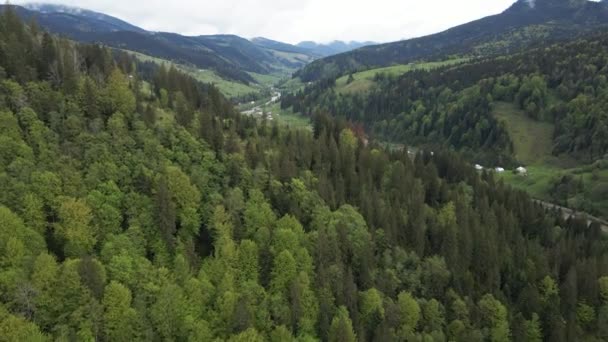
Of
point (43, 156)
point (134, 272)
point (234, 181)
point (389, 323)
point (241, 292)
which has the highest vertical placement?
point (43, 156)

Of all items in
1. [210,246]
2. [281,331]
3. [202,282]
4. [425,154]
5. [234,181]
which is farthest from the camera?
[425,154]

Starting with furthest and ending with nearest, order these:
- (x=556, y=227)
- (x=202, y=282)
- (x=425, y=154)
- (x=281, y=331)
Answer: (x=425, y=154) < (x=556, y=227) < (x=202, y=282) < (x=281, y=331)

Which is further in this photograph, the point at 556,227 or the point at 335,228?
the point at 556,227

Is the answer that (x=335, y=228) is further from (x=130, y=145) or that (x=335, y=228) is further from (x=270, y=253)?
(x=130, y=145)

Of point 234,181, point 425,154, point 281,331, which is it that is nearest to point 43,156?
point 234,181

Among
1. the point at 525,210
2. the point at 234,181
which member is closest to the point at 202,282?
the point at 234,181

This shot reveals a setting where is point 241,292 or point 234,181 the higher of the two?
point 234,181
